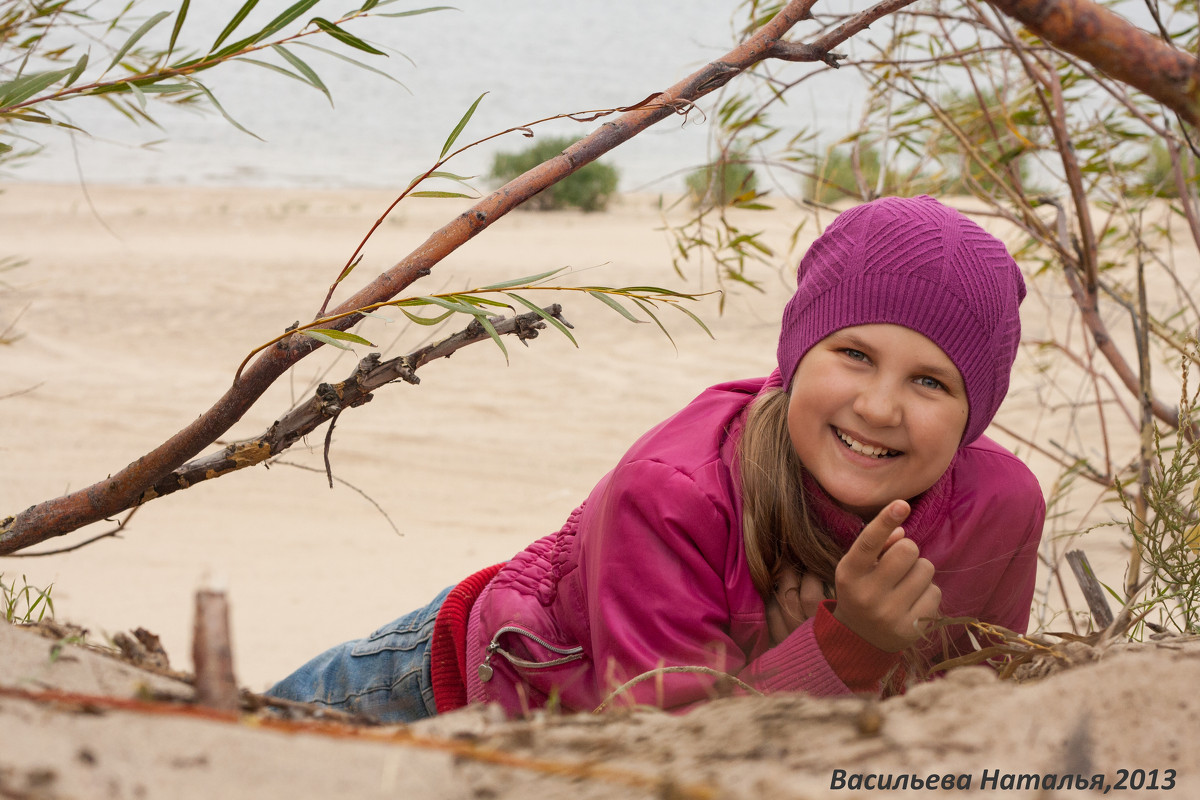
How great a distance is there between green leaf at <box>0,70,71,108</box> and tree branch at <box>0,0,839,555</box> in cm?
44

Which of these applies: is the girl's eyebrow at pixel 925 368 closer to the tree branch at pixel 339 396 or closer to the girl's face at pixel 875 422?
the girl's face at pixel 875 422

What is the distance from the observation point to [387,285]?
143 centimetres

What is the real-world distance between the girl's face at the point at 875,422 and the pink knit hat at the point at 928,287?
30mm

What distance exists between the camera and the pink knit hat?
1.75 metres

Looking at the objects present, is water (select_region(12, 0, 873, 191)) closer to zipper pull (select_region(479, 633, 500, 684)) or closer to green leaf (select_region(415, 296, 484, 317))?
green leaf (select_region(415, 296, 484, 317))

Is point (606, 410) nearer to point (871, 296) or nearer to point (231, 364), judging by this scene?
point (231, 364)

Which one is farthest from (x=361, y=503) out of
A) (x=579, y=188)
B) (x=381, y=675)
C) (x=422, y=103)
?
(x=422, y=103)

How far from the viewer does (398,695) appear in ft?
7.35

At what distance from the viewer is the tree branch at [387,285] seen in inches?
56.1

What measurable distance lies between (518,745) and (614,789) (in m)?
0.09

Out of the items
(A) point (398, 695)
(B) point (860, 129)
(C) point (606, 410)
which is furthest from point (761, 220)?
(A) point (398, 695)

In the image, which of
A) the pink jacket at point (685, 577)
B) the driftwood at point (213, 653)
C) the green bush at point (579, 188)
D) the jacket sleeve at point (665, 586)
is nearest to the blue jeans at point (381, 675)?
the pink jacket at point (685, 577)

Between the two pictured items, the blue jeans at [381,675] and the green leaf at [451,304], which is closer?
the green leaf at [451,304]

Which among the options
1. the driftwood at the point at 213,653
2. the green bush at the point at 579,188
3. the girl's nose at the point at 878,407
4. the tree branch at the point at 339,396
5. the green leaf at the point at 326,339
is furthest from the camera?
the green bush at the point at 579,188
